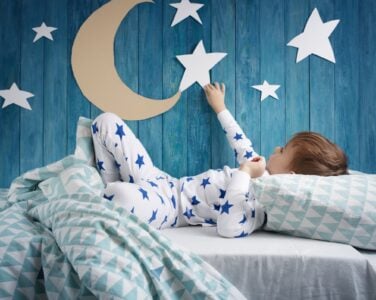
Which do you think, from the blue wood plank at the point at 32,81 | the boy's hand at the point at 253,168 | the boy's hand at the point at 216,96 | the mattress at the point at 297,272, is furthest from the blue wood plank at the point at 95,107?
the mattress at the point at 297,272

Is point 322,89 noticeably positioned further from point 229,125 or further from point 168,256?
point 168,256

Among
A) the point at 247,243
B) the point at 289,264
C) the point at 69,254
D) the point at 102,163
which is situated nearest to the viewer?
the point at 69,254

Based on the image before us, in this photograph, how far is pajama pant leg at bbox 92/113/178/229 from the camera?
1362 millimetres

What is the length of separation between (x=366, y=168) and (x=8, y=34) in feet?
5.60

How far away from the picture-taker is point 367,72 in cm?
172

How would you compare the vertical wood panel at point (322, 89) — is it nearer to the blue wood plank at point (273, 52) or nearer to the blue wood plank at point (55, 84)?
the blue wood plank at point (273, 52)

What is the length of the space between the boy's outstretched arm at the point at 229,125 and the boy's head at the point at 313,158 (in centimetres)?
19

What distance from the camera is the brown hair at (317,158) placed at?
1383 mm

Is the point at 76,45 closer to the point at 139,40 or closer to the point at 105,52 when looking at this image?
the point at 105,52

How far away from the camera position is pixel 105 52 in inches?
68.5

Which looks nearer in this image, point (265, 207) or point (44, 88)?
point (265, 207)

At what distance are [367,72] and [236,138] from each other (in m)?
0.66

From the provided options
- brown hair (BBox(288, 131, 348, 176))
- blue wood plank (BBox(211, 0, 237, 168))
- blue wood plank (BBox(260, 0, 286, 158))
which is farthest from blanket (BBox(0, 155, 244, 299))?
blue wood plank (BBox(260, 0, 286, 158))

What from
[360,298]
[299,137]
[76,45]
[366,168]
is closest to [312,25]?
[299,137]
